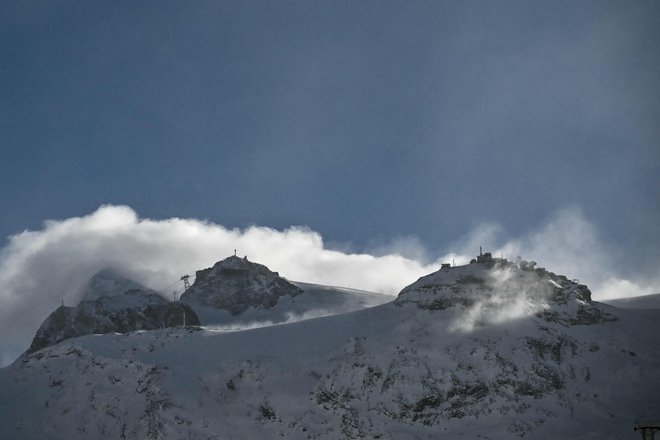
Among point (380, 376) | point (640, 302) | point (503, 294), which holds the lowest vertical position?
point (380, 376)

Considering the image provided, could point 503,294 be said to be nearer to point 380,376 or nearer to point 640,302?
point 380,376

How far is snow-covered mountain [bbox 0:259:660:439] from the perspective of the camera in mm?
102250

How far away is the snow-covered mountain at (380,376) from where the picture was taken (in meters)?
102

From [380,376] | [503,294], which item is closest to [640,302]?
[503,294]

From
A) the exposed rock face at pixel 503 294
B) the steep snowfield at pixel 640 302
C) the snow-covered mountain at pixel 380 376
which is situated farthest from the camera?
the steep snowfield at pixel 640 302

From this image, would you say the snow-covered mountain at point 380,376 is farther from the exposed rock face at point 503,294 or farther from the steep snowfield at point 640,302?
the steep snowfield at point 640,302

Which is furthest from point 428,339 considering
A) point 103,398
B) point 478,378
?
point 103,398

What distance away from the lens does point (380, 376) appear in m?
108

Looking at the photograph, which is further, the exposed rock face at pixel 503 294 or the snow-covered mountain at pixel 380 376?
the exposed rock face at pixel 503 294

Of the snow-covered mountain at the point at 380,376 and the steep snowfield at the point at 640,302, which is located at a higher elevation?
the steep snowfield at the point at 640,302

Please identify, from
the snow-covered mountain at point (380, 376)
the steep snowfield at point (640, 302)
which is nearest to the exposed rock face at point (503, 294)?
the snow-covered mountain at point (380, 376)

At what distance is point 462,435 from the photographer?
99562 mm

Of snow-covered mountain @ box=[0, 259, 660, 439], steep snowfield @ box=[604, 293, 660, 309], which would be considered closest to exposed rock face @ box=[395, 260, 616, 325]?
snow-covered mountain @ box=[0, 259, 660, 439]

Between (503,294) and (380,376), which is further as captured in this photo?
(503,294)
